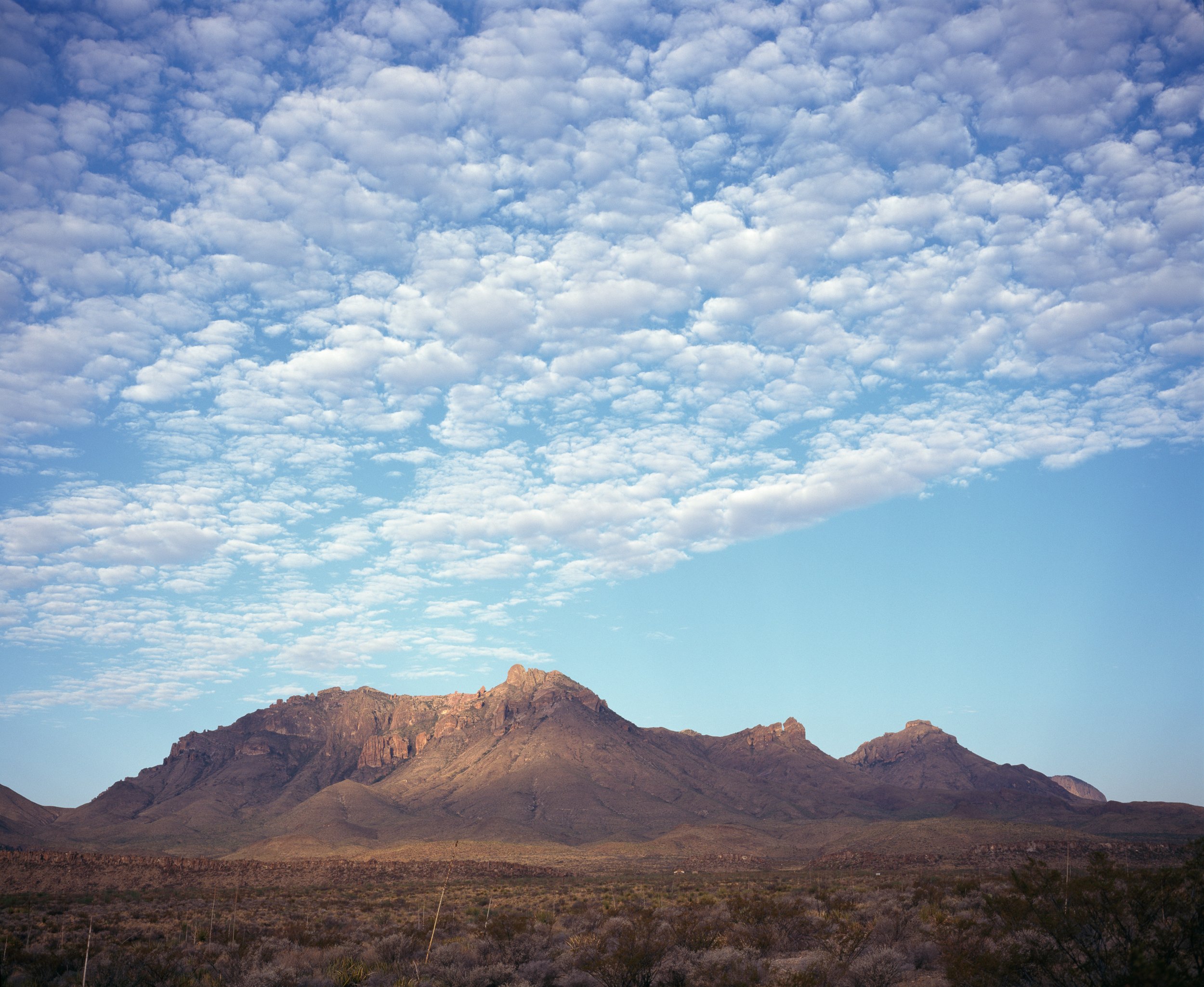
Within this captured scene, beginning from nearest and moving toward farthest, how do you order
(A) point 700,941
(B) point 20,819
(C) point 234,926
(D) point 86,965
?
1. (D) point 86,965
2. (A) point 700,941
3. (C) point 234,926
4. (B) point 20,819

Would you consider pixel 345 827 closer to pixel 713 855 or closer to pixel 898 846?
pixel 713 855

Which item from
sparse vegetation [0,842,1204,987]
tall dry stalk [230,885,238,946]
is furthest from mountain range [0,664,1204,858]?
tall dry stalk [230,885,238,946]

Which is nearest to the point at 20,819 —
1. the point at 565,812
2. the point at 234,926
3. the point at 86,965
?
the point at 565,812

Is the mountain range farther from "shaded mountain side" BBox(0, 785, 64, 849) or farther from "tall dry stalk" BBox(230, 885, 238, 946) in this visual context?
"tall dry stalk" BBox(230, 885, 238, 946)

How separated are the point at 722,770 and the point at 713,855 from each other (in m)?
98.7

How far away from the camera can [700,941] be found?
2161 centimetres

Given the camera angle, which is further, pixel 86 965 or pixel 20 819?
pixel 20 819

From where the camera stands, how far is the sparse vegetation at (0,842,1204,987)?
14.6 meters

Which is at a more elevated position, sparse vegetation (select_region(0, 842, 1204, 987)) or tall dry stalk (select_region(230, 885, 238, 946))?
sparse vegetation (select_region(0, 842, 1204, 987))

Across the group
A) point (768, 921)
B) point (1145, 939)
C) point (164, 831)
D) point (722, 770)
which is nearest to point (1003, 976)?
point (1145, 939)

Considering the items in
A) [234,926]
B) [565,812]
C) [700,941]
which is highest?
[700,941]

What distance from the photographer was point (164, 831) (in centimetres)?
15000

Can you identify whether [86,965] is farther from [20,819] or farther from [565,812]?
[20,819]

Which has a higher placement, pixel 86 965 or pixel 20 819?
pixel 86 965
